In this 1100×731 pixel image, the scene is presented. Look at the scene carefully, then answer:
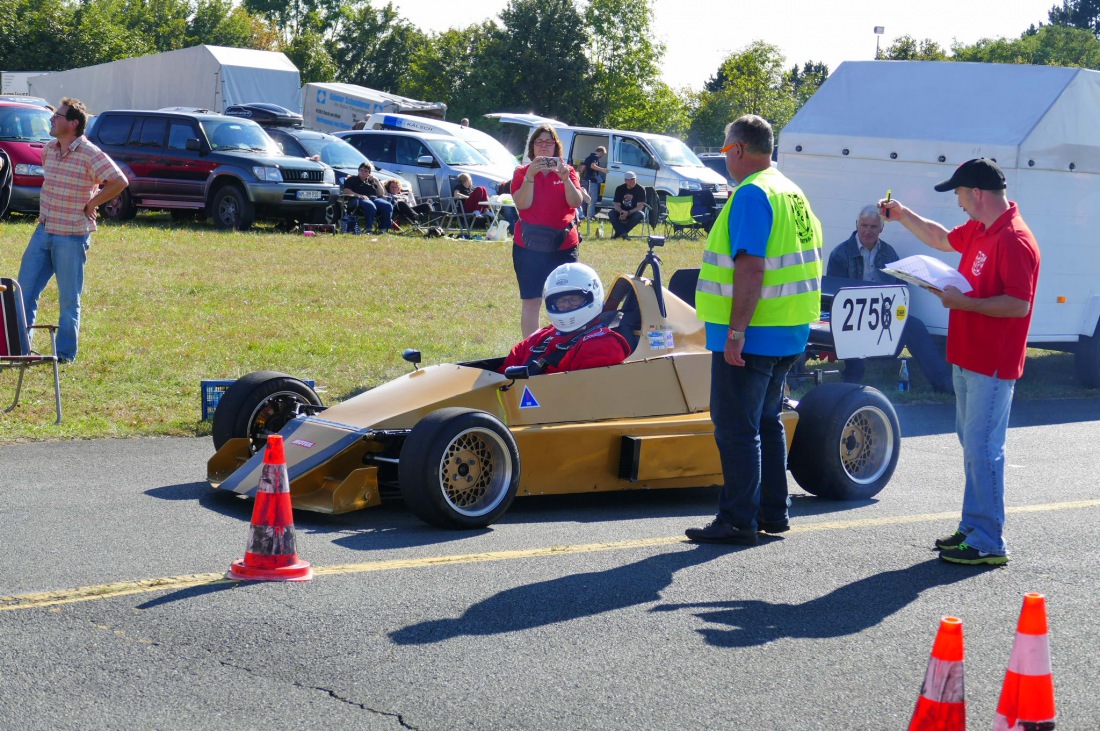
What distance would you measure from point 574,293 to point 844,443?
1.83 metres

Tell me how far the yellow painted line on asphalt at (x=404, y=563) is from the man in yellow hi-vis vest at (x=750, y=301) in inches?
20.2

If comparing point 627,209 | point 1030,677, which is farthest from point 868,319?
point 627,209

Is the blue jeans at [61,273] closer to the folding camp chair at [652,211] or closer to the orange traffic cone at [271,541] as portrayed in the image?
the orange traffic cone at [271,541]

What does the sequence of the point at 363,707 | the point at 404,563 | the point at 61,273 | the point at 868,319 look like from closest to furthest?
the point at 363,707 → the point at 404,563 → the point at 61,273 → the point at 868,319

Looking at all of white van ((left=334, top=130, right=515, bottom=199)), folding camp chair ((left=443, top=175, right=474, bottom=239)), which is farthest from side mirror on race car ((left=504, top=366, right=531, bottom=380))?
white van ((left=334, top=130, right=515, bottom=199))

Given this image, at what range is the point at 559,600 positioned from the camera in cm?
552

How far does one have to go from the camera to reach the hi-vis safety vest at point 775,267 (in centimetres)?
621

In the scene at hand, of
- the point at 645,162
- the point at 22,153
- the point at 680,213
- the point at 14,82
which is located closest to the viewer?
the point at 22,153

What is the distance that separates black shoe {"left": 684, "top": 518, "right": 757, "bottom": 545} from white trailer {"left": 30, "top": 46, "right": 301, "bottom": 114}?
2756 cm

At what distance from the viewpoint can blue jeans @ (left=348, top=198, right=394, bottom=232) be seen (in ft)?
76.8

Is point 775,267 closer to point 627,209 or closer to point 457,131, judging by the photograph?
point 627,209

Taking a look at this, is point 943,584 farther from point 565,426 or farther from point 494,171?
point 494,171

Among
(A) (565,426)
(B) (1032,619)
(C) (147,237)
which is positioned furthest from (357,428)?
(C) (147,237)

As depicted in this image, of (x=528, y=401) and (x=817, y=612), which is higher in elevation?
(x=528, y=401)
